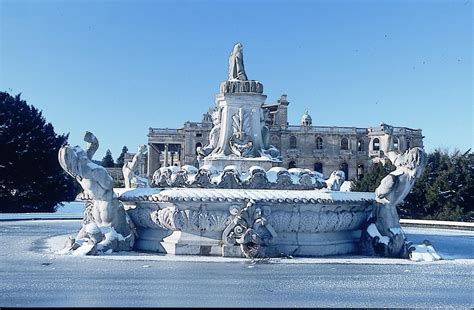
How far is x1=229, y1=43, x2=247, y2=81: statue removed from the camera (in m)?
12.4

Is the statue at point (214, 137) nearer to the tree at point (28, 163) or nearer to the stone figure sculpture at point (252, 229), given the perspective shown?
the stone figure sculpture at point (252, 229)

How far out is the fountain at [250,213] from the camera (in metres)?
9.20

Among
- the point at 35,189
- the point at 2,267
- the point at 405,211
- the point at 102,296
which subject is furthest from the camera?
the point at 35,189

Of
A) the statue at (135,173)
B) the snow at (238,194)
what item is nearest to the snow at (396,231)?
the snow at (238,194)

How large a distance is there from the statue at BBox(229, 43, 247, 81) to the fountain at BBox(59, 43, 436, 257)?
110 inches

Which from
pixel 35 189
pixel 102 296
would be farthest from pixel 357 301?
pixel 35 189

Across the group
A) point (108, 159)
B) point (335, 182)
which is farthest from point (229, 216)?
point (108, 159)

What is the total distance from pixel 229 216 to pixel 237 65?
4.34 metres

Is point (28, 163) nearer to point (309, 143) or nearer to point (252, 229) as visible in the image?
point (252, 229)

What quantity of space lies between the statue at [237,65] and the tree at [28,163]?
66.5ft

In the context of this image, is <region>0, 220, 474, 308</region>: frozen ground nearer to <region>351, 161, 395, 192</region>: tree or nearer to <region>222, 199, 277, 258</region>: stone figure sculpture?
<region>222, 199, 277, 258</region>: stone figure sculpture

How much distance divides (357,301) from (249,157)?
6326mm

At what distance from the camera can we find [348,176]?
83.4 metres

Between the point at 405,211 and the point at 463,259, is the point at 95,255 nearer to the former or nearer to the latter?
the point at 463,259
